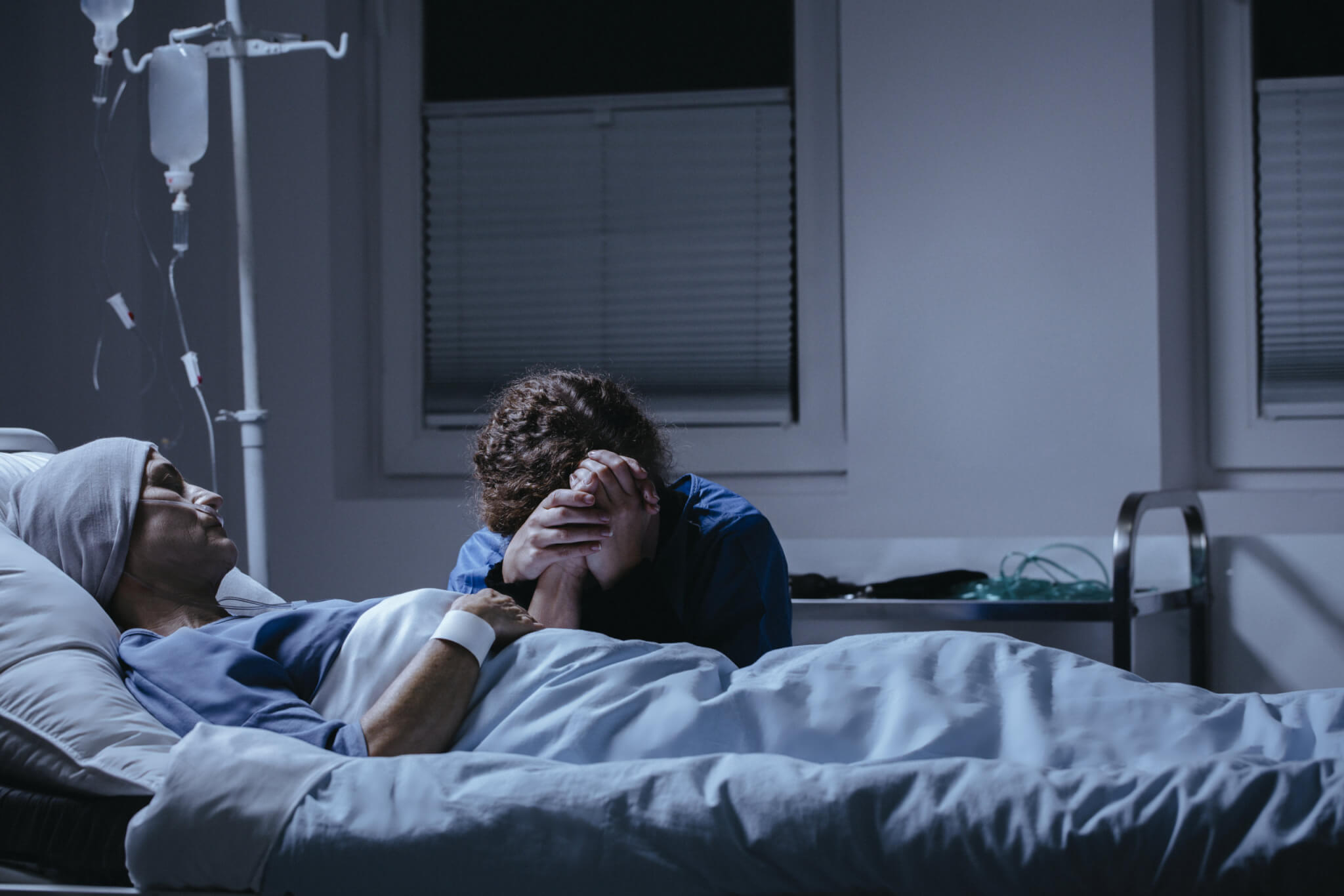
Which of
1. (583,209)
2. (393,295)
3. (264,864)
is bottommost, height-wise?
(264,864)

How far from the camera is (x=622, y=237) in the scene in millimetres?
2629

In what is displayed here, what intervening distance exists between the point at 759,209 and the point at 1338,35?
119 centimetres

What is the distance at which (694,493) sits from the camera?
59.0 inches

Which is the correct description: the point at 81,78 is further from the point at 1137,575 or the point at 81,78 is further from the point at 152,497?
the point at 1137,575

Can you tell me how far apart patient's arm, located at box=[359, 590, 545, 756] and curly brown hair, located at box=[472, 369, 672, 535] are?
0.36 meters

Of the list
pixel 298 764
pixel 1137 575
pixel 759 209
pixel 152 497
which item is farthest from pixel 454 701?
pixel 759 209

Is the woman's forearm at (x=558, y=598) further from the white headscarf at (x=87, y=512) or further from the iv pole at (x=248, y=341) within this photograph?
the iv pole at (x=248, y=341)

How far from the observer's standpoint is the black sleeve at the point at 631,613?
1389 mm

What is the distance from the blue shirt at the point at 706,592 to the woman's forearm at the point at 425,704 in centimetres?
34

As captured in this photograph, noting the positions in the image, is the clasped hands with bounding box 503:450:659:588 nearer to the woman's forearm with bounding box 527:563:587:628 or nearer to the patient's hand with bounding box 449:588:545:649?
the woman's forearm with bounding box 527:563:587:628

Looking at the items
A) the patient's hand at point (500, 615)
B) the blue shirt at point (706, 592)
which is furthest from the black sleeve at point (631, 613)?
the patient's hand at point (500, 615)

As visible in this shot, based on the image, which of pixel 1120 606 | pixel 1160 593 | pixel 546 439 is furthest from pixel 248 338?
pixel 1160 593

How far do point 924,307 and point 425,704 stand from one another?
1.58 m

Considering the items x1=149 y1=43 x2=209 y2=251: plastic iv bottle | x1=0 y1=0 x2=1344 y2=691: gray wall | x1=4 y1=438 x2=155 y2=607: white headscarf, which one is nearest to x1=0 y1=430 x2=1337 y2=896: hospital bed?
x1=4 y1=438 x2=155 y2=607: white headscarf
